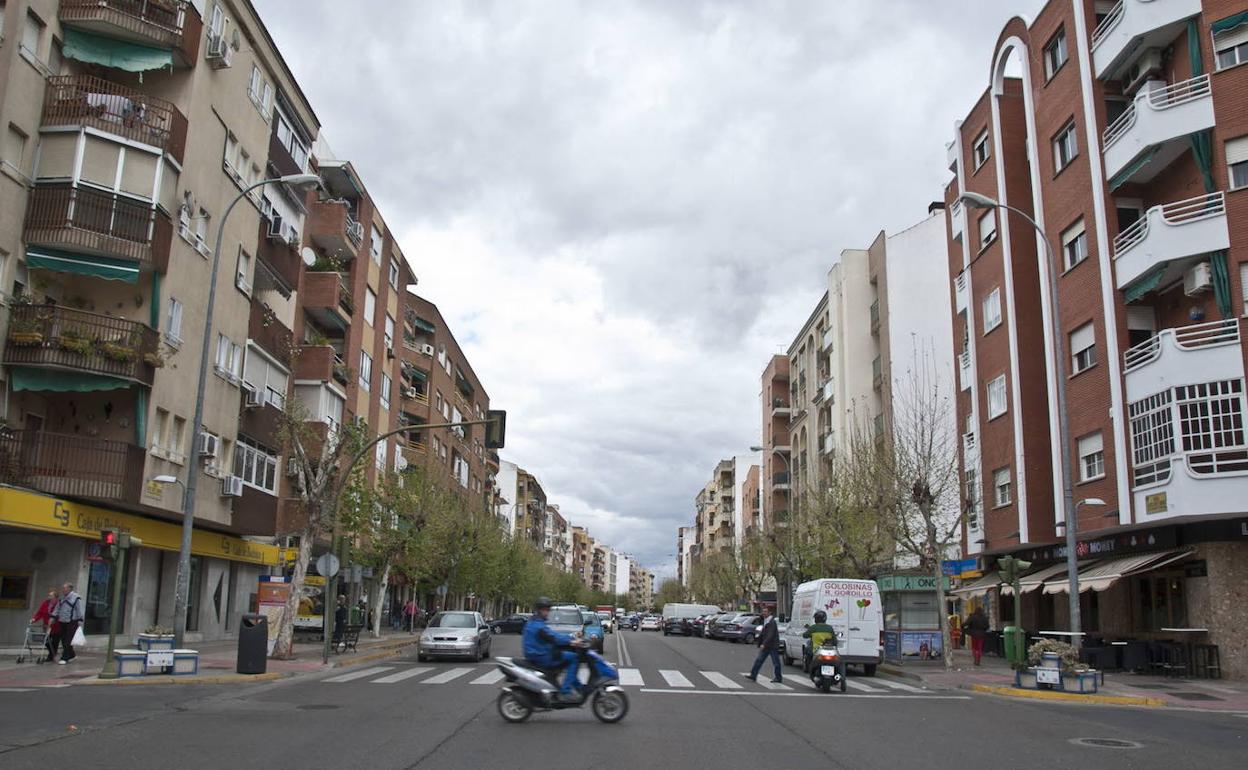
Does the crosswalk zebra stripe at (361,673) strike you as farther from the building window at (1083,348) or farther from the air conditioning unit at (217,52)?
the building window at (1083,348)

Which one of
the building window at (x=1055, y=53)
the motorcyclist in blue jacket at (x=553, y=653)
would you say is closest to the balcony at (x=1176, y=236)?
the building window at (x=1055, y=53)

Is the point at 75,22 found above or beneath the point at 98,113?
above

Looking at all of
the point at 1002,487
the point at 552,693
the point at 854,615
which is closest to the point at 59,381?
the point at 552,693

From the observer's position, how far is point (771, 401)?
84.2 m

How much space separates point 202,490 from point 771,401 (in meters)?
60.5

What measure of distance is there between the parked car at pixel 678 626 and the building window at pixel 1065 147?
42915mm

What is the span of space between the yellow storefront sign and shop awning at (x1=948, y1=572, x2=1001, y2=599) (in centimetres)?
2463

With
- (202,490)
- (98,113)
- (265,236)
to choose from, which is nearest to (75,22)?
(98,113)

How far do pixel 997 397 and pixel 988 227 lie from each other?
6031 millimetres

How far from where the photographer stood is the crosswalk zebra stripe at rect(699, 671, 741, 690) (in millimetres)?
20178

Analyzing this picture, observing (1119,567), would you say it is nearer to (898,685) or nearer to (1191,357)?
(1191,357)

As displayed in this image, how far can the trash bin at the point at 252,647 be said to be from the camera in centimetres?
1922

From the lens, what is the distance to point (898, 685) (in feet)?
74.4

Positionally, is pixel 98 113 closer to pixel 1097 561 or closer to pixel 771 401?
pixel 1097 561
